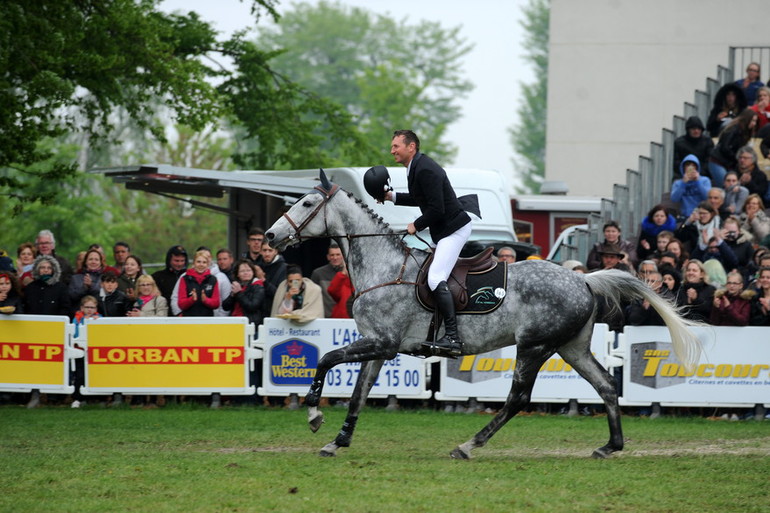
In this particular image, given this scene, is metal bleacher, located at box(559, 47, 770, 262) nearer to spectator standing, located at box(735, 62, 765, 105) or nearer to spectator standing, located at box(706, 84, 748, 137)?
spectator standing, located at box(706, 84, 748, 137)

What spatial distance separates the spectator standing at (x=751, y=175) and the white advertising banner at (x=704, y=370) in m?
4.59

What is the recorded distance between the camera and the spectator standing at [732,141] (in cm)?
2059

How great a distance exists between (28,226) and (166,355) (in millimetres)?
33100

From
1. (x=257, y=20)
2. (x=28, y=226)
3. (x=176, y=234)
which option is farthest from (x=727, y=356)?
(x=176, y=234)

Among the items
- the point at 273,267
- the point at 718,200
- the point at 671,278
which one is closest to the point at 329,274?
the point at 273,267

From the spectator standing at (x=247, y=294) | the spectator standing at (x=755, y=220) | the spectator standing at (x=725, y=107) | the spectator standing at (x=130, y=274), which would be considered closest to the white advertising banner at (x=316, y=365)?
the spectator standing at (x=247, y=294)

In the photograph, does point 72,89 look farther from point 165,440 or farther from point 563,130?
point 563,130

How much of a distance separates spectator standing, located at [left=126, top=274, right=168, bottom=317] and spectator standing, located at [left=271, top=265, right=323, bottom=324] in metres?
1.64

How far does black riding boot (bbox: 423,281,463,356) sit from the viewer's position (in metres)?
11.0

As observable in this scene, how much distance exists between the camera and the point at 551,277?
37.5 ft


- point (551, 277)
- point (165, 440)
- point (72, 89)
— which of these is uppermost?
point (72, 89)

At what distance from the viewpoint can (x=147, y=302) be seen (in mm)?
17078

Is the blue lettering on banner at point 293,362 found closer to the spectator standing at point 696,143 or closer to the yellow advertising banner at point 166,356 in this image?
the yellow advertising banner at point 166,356

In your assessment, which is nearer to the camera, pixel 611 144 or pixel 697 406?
pixel 697 406
